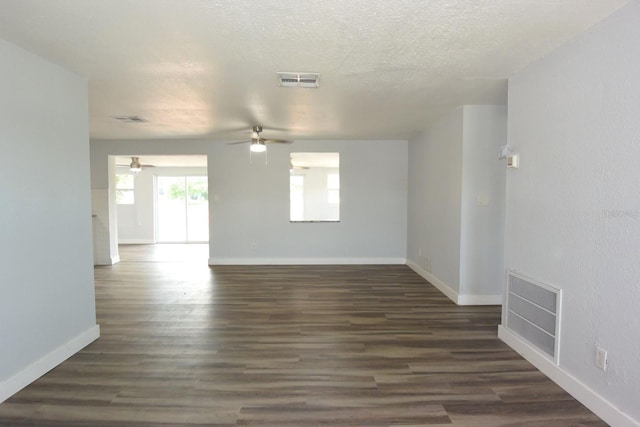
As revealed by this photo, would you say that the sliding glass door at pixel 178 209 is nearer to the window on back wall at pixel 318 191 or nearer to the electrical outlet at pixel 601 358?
the window on back wall at pixel 318 191

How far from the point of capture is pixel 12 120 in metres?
2.05

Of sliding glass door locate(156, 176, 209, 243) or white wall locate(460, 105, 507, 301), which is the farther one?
sliding glass door locate(156, 176, 209, 243)

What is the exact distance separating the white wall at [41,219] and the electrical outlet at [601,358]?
3.71 meters

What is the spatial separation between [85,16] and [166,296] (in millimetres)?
3298

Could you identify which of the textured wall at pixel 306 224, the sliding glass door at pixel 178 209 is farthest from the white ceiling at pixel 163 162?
the textured wall at pixel 306 224

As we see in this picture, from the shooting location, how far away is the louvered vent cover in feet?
7.18

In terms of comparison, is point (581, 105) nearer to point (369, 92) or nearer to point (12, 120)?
point (369, 92)

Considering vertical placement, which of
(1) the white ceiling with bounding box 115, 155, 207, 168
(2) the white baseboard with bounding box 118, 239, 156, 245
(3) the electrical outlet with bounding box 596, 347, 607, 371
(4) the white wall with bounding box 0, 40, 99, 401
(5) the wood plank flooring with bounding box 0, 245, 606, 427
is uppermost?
(1) the white ceiling with bounding box 115, 155, 207, 168

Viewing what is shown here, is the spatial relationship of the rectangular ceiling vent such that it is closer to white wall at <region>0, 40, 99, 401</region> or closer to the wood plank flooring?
white wall at <region>0, 40, 99, 401</region>

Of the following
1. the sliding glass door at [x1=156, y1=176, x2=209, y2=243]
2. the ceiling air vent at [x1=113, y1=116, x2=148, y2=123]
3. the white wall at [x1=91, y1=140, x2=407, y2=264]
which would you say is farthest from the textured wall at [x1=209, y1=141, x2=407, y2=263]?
the sliding glass door at [x1=156, y1=176, x2=209, y2=243]

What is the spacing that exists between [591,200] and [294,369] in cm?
229

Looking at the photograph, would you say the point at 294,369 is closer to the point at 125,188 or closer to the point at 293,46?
the point at 293,46

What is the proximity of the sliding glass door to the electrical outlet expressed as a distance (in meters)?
9.06

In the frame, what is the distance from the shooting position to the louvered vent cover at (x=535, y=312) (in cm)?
219
